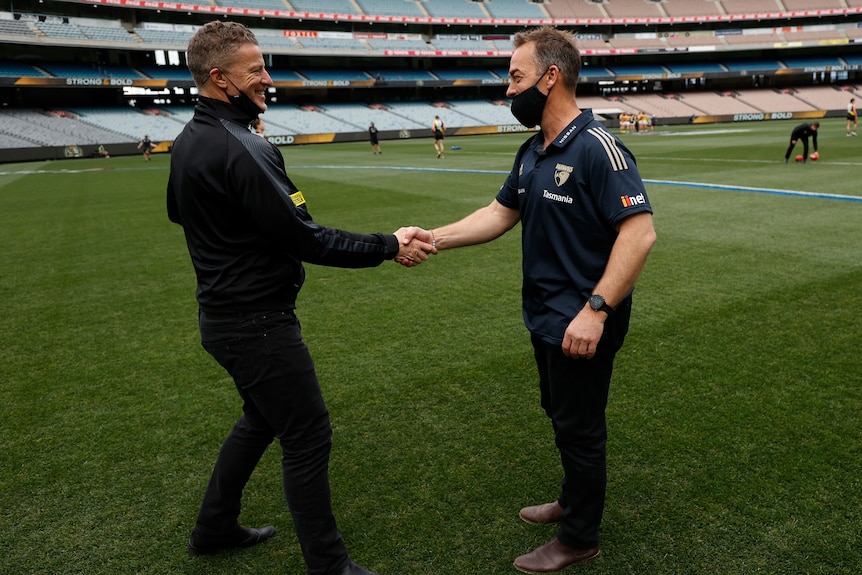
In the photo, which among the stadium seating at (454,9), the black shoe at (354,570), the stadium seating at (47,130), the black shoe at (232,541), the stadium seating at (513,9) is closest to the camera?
the black shoe at (354,570)

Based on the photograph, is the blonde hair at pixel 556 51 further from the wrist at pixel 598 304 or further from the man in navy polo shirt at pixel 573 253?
the wrist at pixel 598 304

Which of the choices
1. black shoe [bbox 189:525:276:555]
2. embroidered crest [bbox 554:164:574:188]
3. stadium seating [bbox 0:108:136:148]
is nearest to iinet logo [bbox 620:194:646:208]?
embroidered crest [bbox 554:164:574:188]

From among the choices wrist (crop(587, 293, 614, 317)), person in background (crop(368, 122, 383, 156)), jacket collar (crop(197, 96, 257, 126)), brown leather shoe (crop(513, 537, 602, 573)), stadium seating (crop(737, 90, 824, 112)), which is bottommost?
brown leather shoe (crop(513, 537, 602, 573))

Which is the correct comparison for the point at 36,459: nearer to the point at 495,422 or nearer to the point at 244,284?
the point at 244,284

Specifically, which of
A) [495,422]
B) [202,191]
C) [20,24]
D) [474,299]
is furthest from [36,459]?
[20,24]

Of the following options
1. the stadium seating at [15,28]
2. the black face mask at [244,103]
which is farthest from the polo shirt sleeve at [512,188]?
the stadium seating at [15,28]

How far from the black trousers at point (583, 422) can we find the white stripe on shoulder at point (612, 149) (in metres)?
0.63

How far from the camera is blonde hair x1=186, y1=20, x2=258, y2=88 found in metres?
2.42

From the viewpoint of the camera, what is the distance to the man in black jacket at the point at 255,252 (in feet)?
7.79

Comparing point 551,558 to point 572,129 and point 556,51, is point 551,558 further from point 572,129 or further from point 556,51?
point 556,51

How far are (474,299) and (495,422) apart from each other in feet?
9.16

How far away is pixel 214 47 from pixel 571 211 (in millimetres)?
1598

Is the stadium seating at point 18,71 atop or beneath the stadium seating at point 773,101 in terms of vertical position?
beneath

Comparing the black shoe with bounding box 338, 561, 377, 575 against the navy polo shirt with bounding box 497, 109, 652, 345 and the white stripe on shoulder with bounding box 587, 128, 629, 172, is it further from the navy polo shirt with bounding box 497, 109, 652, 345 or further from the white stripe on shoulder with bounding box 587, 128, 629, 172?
the white stripe on shoulder with bounding box 587, 128, 629, 172
